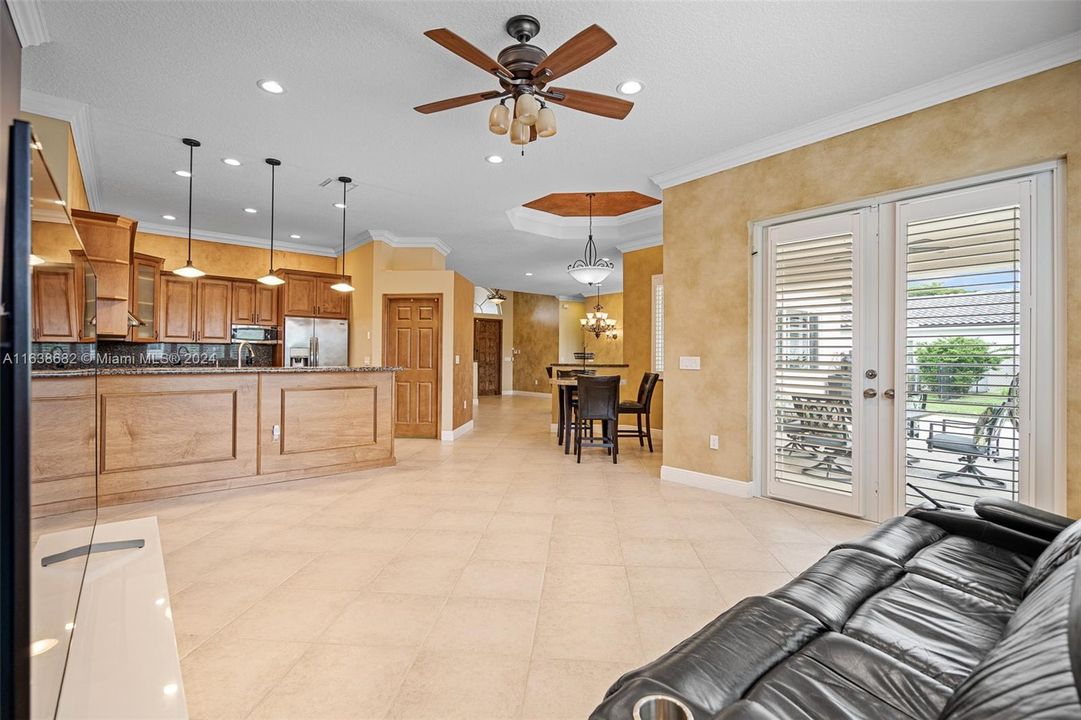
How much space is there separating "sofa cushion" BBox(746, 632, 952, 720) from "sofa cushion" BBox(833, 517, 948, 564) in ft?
2.27

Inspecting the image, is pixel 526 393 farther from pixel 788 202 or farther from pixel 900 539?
pixel 900 539

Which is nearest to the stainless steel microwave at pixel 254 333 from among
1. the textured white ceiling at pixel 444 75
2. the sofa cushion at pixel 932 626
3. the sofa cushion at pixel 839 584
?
the textured white ceiling at pixel 444 75

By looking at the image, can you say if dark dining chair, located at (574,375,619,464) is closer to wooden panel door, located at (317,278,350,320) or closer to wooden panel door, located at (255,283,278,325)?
wooden panel door, located at (317,278,350,320)

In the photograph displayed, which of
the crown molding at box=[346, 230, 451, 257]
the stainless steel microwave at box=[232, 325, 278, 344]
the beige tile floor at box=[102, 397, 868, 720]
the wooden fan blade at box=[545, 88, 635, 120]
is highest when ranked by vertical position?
the crown molding at box=[346, 230, 451, 257]

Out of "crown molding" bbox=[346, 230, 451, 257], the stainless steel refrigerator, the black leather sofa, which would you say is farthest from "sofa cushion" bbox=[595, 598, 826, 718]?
the stainless steel refrigerator

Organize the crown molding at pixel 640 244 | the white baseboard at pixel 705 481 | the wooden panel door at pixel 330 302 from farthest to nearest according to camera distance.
Result: the wooden panel door at pixel 330 302, the crown molding at pixel 640 244, the white baseboard at pixel 705 481

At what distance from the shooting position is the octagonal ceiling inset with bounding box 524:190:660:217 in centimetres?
582

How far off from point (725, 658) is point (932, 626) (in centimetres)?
63

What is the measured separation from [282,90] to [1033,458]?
4.99m

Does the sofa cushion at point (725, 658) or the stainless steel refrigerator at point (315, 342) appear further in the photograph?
the stainless steel refrigerator at point (315, 342)

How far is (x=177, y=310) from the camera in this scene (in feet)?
21.6

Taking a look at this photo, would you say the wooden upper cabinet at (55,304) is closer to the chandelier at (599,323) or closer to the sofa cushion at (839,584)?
the sofa cushion at (839,584)

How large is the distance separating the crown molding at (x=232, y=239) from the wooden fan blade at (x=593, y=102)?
19.9 feet

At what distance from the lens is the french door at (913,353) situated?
2.81 meters
